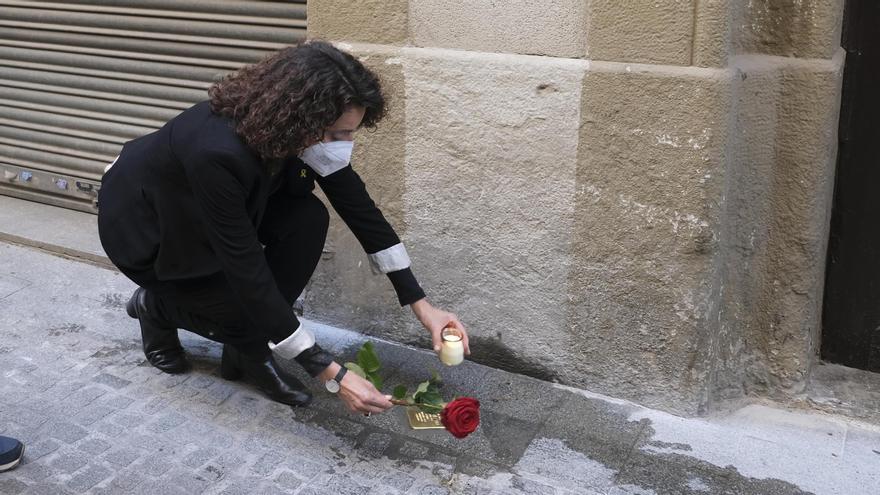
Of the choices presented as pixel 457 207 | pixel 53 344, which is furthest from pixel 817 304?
pixel 53 344

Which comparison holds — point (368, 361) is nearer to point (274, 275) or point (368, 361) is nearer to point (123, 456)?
point (274, 275)

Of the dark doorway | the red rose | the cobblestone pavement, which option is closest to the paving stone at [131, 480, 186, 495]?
the cobblestone pavement

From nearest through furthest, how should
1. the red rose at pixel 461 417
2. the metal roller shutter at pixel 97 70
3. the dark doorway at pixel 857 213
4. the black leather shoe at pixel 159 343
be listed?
the red rose at pixel 461 417 < the dark doorway at pixel 857 213 < the black leather shoe at pixel 159 343 < the metal roller shutter at pixel 97 70

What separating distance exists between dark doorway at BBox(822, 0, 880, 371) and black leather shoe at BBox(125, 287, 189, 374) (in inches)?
88.4

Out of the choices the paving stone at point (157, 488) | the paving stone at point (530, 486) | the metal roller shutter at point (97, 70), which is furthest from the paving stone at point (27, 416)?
the metal roller shutter at point (97, 70)

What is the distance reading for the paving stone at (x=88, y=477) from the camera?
2.89 meters

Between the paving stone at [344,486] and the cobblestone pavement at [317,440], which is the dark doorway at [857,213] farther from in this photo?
the paving stone at [344,486]

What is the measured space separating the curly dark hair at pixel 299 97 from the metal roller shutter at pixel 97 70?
133 cm

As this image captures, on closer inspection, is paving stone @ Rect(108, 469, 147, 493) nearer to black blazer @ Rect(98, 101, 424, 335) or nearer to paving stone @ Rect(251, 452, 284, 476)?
paving stone @ Rect(251, 452, 284, 476)

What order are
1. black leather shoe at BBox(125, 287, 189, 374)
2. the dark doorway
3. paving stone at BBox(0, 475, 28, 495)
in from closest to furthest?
paving stone at BBox(0, 475, 28, 495) → the dark doorway → black leather shoe at BBox(125, 287, 189, 374)

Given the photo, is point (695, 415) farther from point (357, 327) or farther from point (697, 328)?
point (357, 327)

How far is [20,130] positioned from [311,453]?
9.95ft

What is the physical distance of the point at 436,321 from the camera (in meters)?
3.17

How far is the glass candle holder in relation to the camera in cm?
299
